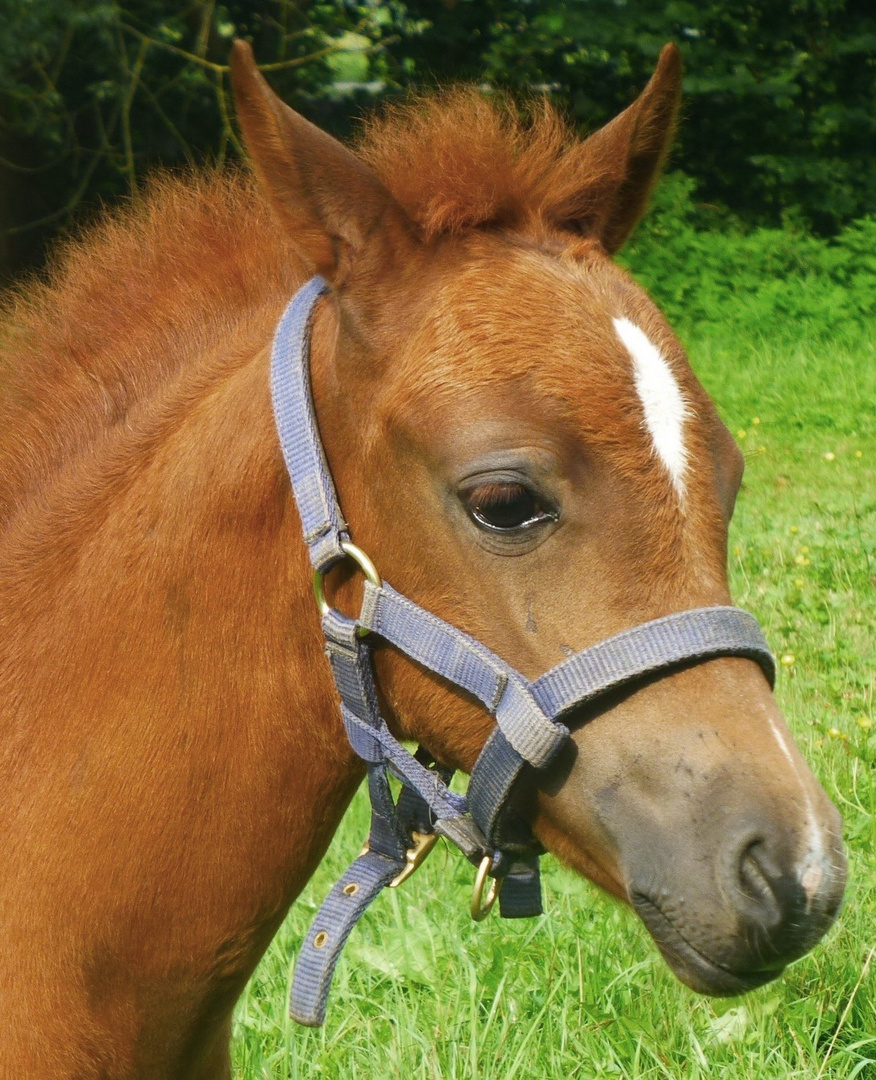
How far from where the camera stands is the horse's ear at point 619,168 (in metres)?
2.01

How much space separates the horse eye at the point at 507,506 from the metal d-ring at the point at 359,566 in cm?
19

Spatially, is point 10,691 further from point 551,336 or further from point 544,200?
point 544,200

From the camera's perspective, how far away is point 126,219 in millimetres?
2320

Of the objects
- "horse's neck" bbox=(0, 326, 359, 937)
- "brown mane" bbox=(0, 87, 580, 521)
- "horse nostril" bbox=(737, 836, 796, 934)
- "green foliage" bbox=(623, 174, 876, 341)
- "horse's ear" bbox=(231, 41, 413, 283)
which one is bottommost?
"green foliage" bbox=(623, 174, 876, 341)

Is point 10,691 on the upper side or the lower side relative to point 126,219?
lower

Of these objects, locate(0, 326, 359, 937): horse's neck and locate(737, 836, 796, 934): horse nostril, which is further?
locate(0, 326, 359, 937): horse's neck

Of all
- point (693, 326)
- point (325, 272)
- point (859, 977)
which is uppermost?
point (325, 272)

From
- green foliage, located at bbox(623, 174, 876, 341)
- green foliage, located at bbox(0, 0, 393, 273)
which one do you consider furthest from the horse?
green foliage, located at bbox(623, 174, 876, 341)

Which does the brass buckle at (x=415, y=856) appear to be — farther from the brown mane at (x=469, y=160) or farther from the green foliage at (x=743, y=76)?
the green foliage at (x=743, y=76)

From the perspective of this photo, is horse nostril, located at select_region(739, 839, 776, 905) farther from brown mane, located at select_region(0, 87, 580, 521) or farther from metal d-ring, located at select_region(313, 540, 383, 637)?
brown mane, located at select_region(0, 87, 580, 521)

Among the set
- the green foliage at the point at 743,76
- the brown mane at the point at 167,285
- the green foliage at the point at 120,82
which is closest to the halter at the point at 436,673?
the brown mane at the point at 167,285

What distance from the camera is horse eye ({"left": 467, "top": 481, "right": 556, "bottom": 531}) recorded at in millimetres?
1638

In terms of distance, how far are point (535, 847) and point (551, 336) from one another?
0.73m

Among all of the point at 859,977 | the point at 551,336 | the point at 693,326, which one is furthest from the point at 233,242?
the point at 693,326
